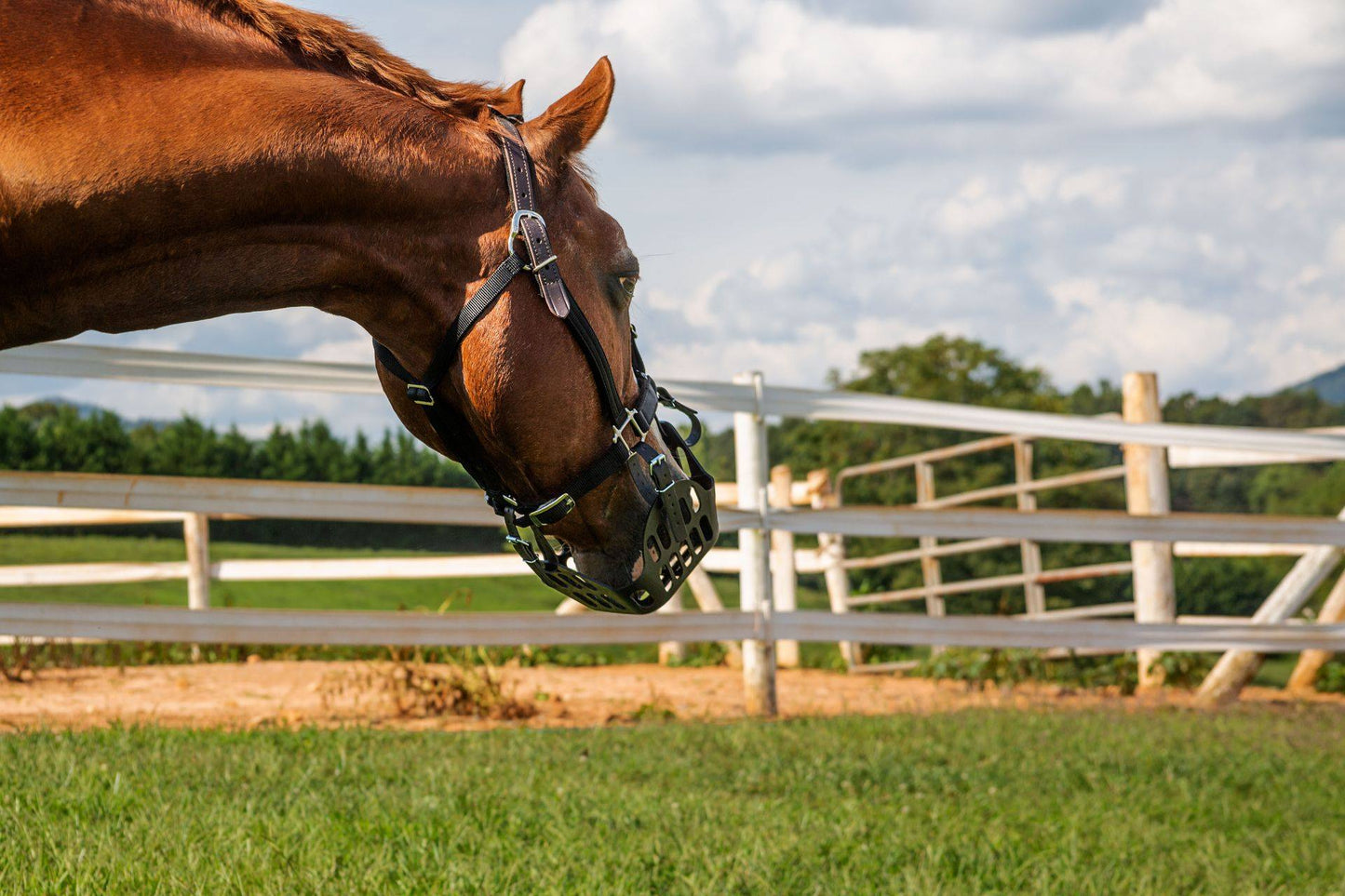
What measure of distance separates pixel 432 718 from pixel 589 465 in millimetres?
3552

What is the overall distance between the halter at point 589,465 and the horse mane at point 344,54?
0.08 m

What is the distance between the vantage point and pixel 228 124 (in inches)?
70.8

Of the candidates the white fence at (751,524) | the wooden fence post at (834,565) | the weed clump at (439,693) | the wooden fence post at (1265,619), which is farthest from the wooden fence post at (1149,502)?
the weed clump at (439,693)

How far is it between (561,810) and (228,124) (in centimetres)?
218

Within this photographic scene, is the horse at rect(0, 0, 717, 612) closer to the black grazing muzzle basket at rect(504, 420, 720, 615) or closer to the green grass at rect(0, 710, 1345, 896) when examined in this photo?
the black grazing muzzle basket at rect(504, 420, 720, 615)

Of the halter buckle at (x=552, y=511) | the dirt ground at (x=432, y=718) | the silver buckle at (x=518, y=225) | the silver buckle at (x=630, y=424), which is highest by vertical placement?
the silver buckle at (x=518, y=225)

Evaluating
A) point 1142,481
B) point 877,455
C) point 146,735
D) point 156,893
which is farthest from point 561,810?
point 877,455

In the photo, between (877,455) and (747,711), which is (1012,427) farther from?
(877,455)

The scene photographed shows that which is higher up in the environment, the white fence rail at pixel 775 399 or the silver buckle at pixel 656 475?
the white fence rail at pixel 775 399

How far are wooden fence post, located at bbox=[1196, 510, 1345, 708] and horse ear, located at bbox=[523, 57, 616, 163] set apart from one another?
19.3ft

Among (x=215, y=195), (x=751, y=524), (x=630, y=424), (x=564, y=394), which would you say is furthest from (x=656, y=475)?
(x=751, y=524)

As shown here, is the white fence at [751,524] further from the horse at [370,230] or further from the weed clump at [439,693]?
the horse at [370,230]

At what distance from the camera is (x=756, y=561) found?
5652mm

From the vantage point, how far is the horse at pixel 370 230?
5.78ft
